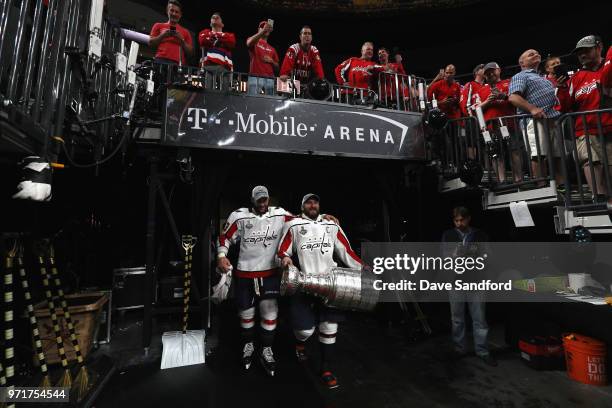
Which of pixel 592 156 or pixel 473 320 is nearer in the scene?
pixel 592 156

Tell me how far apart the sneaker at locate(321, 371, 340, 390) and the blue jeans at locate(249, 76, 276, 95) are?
426cm

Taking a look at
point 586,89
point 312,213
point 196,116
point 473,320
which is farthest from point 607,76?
point 196,116

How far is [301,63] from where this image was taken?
634cm

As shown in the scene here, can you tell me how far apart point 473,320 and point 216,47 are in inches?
264

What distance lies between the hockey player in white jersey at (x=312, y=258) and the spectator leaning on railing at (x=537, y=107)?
299cm

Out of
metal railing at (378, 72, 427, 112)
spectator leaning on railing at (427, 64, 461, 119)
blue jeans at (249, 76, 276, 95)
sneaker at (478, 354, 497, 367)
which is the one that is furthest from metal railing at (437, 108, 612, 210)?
blue jeans at (249, 76, 276, 95)

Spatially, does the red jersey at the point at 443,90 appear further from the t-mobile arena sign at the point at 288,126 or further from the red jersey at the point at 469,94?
the t-mobile arena sign at the point at 288,126

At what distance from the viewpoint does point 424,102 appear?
18.4ft

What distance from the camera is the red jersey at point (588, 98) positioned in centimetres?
359

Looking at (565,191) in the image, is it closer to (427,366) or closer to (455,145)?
(455,145)

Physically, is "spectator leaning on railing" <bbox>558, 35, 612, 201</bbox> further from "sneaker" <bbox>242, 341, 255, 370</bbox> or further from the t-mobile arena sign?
"sneaker" <bbox>242, 341, 255, 370</bbox>

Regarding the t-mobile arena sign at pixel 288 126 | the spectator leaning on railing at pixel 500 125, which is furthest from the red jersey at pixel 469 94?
the t-mobile arena sign at pixel 288 126

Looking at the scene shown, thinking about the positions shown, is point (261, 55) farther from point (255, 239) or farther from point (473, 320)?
point (473, 320)

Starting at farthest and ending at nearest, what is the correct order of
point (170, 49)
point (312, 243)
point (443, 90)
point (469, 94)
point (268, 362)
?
point (443, 90) → point (469, 94) → point (170, 49) → point (312, 243) → point (268, 362)
